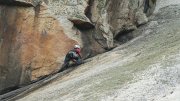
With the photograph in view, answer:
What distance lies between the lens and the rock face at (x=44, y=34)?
24.7 m

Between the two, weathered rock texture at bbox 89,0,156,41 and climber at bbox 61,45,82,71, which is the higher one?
weathered rock texture at bbox 89,0,156,41

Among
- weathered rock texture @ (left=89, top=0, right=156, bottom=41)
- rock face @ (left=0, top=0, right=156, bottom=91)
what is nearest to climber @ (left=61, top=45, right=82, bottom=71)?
rock face @ (left=0, top=0, right=156, bottom=91)

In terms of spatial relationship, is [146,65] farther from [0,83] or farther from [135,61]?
[0,83]

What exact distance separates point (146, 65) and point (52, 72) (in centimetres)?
871

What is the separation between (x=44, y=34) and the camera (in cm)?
2553

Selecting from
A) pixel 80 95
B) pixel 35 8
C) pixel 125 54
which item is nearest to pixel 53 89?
pixel 80 95

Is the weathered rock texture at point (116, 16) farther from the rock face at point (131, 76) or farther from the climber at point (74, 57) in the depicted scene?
the climber at point (74, 57)

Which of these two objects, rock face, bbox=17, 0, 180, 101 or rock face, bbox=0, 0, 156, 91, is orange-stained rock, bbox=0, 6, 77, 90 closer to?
rock face, bbox=0, 0, 156, 91

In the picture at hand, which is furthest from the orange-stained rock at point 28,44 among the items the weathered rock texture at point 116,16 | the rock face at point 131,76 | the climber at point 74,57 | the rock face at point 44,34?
the weathered rock texture at point 116,16

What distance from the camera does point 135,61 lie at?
20078 mm

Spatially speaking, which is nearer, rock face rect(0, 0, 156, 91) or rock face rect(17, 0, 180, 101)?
rock face rect(17, 0, 180, 101)

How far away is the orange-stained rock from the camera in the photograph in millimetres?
24594

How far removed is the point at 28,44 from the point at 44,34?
1.21m

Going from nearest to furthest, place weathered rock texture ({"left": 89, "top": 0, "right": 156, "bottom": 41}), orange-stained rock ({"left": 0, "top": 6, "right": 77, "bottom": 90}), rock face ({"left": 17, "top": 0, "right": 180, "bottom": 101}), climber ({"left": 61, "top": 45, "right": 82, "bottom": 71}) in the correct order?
rock face ({"left": 17, "top": 0, "right": 180, "bottom": 101}), orange-stained rock ({"left": 0, "top": 6, "right": 77, "bottom": 90}), climber ({"left": 61, "top": 45, "right": 82, "bottom": 71}), weathered rock texture ({"left": 89, "top": 0, "right": 156, "bottom": 41})
